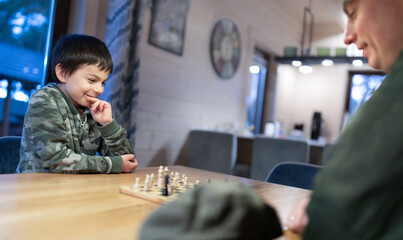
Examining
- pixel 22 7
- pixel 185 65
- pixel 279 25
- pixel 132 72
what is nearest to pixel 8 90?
pixel 22 7

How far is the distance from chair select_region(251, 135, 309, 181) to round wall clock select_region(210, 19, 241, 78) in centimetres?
139

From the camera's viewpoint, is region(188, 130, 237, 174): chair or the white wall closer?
the white wall

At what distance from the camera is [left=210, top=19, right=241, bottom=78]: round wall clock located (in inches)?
177

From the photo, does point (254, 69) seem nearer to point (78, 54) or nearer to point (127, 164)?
point (78, 54)

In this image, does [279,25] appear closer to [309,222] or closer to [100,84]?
[100,84]

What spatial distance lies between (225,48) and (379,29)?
4.19 meters

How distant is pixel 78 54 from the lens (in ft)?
4.56

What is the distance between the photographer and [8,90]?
2.54 m

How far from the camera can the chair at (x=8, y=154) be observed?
1437 millimetres

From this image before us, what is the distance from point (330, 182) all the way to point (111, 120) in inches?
43.7

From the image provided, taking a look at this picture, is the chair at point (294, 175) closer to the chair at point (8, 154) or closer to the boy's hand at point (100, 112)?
the boy's hand at point (100, 112)

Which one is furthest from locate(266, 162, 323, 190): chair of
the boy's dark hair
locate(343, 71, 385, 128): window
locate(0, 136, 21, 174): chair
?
locate(343, 71, 385, 128): window

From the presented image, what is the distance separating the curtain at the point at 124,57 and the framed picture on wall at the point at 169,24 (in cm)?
43

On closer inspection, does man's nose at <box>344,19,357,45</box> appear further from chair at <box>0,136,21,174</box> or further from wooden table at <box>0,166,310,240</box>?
chair at <box>0,136,21,174</box>
